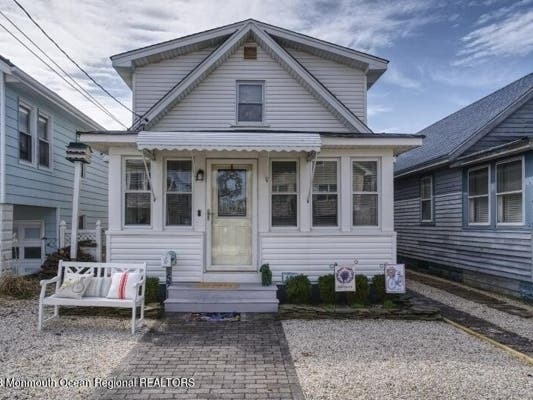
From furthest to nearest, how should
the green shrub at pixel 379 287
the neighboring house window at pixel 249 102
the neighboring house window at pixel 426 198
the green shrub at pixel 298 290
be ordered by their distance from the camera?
1. the neighboring house window at pixel 426 198
2. the neighboring house window at pixel 249 102
3. the green shrub at pixel 379 287
4. the green shrub at pixel 298 290

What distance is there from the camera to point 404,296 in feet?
27.3

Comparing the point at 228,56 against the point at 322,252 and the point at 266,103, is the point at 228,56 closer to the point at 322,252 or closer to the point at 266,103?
the point at 266,103

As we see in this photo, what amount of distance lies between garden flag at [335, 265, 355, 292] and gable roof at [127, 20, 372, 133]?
3.58 meters

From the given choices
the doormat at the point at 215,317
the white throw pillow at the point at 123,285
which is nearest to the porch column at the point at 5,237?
the white throw pillow at the point at 123,285

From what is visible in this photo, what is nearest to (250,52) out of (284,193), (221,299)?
(284,193)

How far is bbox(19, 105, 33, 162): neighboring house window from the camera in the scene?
10.8m

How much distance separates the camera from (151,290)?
25.8ft

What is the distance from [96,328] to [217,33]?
7357 mm

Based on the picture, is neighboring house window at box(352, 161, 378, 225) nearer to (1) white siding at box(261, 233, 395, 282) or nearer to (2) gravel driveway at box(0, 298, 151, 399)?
(1) white siding at box(261, 233, 395, 282)

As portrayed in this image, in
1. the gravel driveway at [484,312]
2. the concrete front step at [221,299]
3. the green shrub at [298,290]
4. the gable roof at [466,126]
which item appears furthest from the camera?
the gable roof at [466,126]

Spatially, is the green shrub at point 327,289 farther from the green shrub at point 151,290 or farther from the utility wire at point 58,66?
the utility wire at point 58,66

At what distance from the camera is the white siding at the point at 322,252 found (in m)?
8.47

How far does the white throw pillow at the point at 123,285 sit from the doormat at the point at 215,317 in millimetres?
1191

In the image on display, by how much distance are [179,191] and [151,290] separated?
6.92 feet
